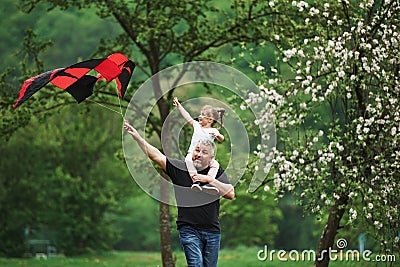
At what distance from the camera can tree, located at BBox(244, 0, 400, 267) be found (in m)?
10.3

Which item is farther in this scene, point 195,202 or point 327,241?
point 327,241

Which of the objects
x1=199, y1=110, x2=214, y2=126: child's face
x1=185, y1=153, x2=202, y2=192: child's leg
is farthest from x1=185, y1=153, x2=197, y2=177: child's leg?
x1=199, y1=110, x2=214, y2=126: child's face

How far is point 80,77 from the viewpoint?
8172 mm

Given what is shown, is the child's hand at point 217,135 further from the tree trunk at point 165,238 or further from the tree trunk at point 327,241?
the tree trunk at point 165,238

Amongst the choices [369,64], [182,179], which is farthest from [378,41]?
[182,179]

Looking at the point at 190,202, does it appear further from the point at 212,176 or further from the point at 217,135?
the point at 217,135

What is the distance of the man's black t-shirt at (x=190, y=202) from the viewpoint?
705 centimetres

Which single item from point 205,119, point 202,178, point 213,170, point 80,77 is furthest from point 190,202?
point 80,77

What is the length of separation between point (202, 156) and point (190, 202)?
1.52 ft

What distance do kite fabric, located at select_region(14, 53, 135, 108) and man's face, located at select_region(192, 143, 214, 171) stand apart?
5.00 feet

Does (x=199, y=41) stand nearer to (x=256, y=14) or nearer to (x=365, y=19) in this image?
(x=256, y=14)

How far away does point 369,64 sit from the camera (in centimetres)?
1038

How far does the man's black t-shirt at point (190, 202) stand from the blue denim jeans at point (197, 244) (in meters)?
0.05

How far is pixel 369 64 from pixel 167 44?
5766mm
